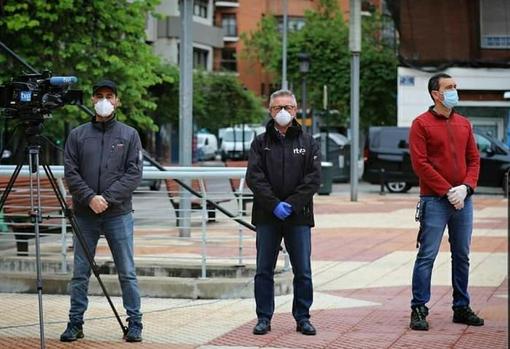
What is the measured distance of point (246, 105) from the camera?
4744 cm

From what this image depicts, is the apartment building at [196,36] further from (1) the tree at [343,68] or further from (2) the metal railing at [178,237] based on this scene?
(2) the metal railing at [178,237]

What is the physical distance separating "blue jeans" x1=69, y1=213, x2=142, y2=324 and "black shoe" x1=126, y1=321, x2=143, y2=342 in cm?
4

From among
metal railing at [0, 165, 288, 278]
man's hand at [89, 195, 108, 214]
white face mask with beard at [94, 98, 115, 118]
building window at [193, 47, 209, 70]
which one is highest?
building window at [193, 47, 209, 70]

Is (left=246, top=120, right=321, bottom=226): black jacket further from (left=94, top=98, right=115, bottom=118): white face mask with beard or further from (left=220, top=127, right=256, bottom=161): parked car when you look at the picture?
(left=220, top=127, right=256, bottom=161): parked car

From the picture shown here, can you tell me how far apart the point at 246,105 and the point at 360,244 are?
3352 cm

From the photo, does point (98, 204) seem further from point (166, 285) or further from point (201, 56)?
point (201, 56)

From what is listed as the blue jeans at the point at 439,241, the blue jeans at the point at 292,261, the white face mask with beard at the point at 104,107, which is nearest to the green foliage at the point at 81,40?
the white face mask with beard at the point at 104,107

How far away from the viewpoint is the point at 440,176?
779 cm

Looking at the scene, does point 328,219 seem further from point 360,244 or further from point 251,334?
point 251,334

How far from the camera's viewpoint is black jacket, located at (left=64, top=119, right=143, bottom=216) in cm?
745

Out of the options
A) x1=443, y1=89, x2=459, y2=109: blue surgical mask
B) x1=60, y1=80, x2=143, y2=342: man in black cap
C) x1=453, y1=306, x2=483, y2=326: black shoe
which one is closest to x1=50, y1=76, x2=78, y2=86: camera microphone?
x1=60, y1=80, x2=143, y2=342: man in black cap

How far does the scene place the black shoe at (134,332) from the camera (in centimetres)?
753

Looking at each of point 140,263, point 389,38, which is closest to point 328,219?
point 140,263

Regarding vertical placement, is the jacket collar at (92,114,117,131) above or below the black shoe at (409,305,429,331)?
above
